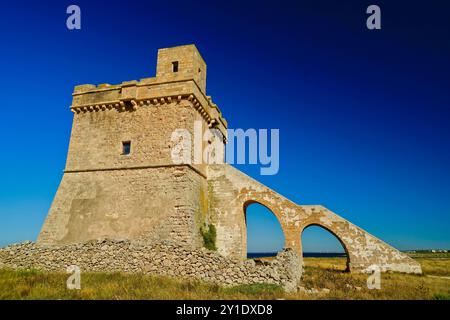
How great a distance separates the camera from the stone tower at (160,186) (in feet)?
44.3

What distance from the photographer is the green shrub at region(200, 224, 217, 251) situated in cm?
1429

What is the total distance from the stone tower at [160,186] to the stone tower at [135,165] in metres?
0.05

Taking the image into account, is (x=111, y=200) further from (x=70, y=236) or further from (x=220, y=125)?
(x=220, y=125)

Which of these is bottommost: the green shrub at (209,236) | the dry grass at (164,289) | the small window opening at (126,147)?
the dry grass at (164,289)

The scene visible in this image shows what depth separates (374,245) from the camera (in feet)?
46.4

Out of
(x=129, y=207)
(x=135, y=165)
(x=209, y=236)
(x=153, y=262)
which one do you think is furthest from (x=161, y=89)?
(x=153, y=262)

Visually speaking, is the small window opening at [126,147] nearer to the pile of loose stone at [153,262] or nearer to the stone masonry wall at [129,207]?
the stone masonry wall at [129,207]

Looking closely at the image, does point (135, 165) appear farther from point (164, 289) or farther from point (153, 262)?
point (164, 289)

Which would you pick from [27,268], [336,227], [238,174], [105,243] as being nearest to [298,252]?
[336,227]

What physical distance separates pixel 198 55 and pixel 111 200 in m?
8.29

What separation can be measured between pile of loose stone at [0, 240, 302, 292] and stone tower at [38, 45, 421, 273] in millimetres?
945

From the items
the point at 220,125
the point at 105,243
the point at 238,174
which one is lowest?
the point at 105,243

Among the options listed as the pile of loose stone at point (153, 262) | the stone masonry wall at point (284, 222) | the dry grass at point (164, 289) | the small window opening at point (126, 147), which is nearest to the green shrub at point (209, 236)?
the stone masonry wall at point (284, 222)
